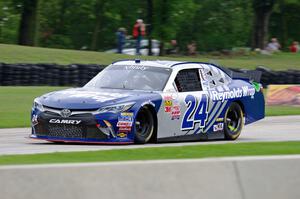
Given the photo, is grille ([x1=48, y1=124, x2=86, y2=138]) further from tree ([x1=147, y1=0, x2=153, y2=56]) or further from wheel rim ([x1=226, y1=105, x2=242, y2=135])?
tree ([x1=147, y1=0, x2=153, y2=56])

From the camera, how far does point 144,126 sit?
40.4ft

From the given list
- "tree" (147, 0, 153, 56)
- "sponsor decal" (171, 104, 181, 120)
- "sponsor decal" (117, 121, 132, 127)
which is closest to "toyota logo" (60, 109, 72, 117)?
"sponsor decal" (117, 121, 132, 127)

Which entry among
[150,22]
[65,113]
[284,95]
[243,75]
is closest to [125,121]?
[65,113]

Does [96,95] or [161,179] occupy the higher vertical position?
[96,95]

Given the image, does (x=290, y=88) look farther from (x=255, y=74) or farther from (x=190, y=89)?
(x=190, y=89)

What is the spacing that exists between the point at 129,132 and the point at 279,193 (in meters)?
5.26

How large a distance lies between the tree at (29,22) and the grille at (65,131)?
29185 mm

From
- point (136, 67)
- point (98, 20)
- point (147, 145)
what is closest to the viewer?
point (147, 145)

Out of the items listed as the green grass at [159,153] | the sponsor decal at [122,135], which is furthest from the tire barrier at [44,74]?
the green grass at [159,153]

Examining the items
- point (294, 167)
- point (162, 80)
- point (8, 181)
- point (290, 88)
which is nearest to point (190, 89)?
point (162, 80)

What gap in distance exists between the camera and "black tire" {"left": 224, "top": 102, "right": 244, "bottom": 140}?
1409cm

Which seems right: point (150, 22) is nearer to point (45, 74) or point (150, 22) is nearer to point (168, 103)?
point (45, 74)

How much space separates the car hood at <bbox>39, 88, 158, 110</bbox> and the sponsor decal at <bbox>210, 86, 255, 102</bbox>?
155 cm

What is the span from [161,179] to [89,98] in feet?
18.8
